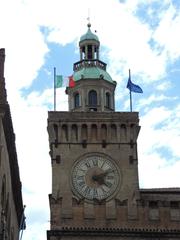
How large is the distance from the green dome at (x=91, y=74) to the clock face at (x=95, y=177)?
7.12 metres

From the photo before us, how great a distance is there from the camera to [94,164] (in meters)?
53.8

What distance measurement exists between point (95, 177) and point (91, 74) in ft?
29.6

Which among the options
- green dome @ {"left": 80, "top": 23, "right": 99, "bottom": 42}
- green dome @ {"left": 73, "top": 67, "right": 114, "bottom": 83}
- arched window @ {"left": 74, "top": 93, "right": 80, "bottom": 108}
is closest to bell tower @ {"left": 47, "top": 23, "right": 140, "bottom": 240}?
arched window @ {"left": 74, "top": 93, "right": 80, "bottom": 108}

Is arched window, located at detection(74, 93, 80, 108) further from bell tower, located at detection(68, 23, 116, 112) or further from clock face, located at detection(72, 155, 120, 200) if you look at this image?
clock face, located at detection(72, 155, 120, 200)

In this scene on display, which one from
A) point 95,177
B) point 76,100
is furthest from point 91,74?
point 95,177

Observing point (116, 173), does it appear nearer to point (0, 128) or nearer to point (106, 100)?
point (106, 100)

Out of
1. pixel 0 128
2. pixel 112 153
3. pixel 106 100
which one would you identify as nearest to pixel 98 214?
pixel 112 153

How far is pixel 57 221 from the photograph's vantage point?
49.7 metres

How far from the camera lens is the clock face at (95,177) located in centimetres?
5281

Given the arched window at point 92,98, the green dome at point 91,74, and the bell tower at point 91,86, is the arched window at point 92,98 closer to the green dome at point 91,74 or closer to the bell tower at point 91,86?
the bell tower at point 91,86

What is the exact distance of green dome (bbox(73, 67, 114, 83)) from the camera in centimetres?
5766

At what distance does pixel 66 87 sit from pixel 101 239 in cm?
1313

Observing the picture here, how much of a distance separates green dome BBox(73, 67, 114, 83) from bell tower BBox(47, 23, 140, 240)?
6.10 ft

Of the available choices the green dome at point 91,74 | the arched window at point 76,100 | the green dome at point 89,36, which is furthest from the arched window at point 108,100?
the green dome at point 89,36
